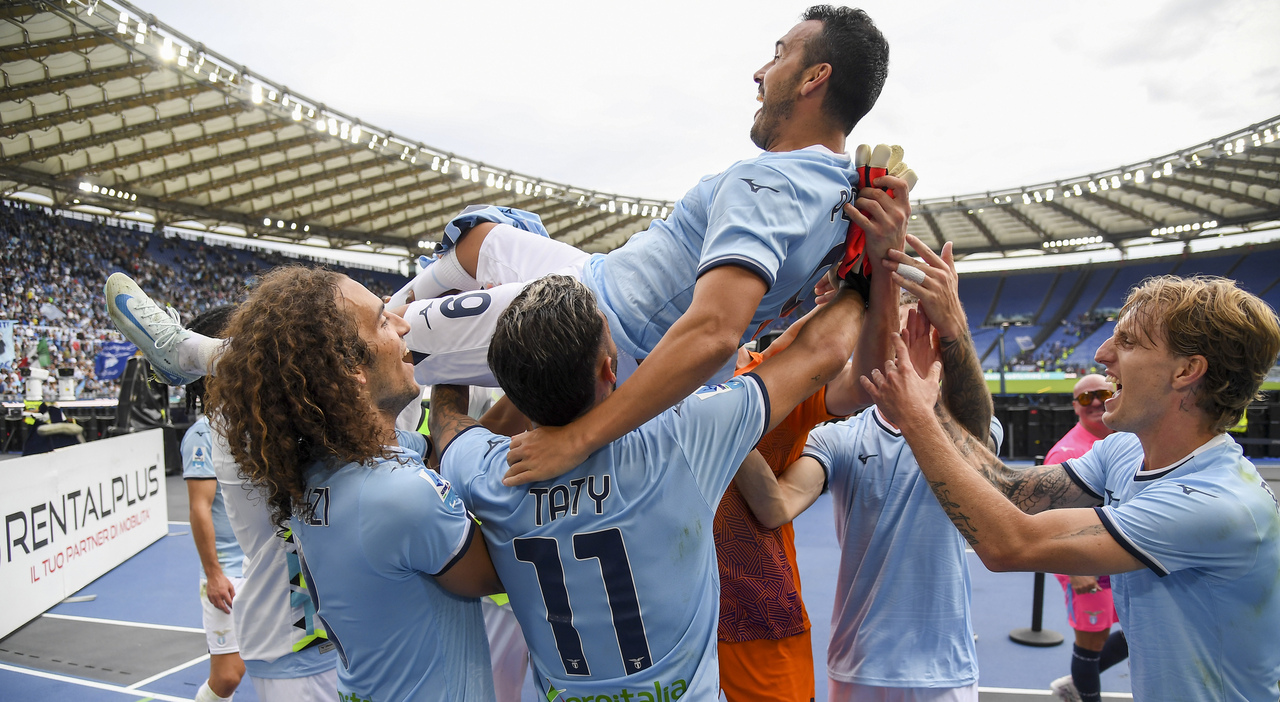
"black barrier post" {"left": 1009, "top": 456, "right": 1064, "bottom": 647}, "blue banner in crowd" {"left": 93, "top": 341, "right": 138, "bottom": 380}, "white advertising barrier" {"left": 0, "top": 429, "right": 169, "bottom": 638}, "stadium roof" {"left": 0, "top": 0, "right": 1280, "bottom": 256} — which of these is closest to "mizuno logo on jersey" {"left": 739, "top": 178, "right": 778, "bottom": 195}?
"black barrier post" {"left": 1009, "top": 456, "right": 1064, "bottom": 647}

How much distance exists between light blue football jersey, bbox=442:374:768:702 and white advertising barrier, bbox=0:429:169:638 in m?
6.47

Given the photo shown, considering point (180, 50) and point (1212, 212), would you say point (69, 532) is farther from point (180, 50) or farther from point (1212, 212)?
point (1212, 212)

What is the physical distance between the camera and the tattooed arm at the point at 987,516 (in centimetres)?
183

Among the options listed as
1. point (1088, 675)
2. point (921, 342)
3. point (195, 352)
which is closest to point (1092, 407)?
point (1088, 675)

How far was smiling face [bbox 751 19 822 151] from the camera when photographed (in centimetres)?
222

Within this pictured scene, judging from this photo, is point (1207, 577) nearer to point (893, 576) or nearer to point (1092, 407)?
point (893, 576)

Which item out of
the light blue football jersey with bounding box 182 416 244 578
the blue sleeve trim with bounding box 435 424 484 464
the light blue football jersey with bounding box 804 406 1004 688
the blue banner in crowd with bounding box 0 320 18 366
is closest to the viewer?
the blue sleeve trim with bounding box 435 424 484 464

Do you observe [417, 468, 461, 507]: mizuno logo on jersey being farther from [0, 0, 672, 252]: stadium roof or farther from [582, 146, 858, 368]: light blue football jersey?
[0, 0, 672, 252]: stadium roof

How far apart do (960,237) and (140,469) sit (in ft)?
106

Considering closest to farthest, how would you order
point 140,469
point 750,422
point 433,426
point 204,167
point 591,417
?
point 591,417 < point 750,422 < point 433,426 < point 140,469 < point 204,167

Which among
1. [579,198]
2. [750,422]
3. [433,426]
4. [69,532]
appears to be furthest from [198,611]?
[579,198]

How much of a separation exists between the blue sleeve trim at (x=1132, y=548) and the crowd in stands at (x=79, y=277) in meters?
18.6

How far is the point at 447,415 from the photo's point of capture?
2.30 m

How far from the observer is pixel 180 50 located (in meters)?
15.8
